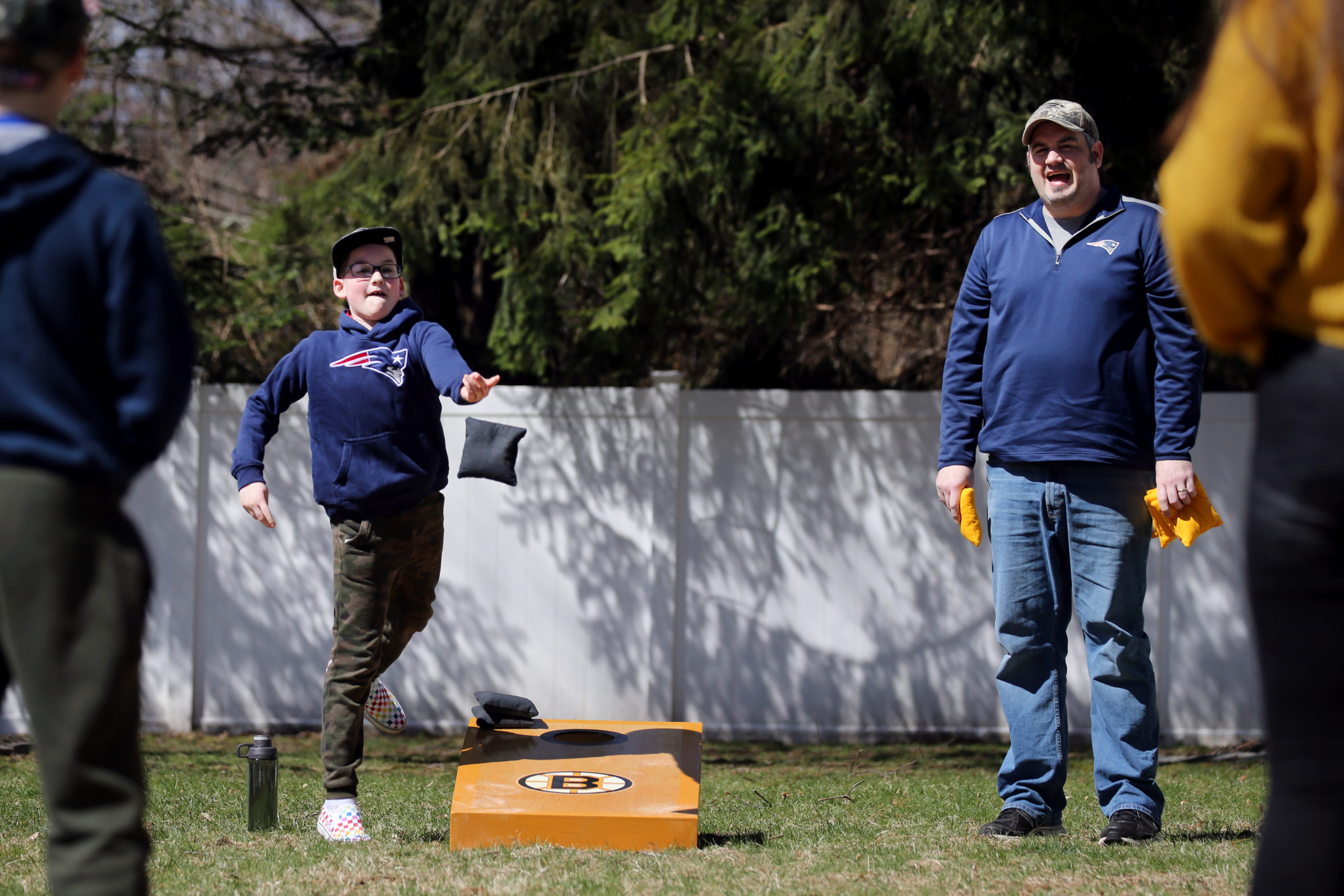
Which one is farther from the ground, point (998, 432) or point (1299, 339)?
point (1299, 339)

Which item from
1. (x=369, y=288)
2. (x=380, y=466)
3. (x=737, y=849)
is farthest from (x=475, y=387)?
(x=737, y=849)

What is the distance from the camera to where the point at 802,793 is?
5125mm

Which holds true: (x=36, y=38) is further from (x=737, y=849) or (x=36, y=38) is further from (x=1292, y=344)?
(x=737, y=849)

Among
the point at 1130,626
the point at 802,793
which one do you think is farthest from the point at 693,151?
the point at 1130,626

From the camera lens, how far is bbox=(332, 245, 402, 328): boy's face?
3791 mm

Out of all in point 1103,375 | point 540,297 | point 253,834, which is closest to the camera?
point 1103,375

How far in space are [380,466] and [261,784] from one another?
1.06m

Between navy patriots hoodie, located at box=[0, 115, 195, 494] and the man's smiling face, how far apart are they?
96.9 inches

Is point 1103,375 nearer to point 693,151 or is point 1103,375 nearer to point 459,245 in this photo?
point 693,151

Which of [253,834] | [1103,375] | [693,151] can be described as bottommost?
[253,834]

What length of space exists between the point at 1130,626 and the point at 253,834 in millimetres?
2622

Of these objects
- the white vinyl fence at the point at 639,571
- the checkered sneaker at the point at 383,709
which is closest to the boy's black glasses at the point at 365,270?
the checkered sneaker at the point at 383,709

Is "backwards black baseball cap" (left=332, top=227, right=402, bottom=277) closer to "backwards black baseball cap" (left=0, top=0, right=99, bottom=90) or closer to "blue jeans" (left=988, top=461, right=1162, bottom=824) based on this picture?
"backwards black baseball cap" (left=0, top=0, right=99, bottom=90)

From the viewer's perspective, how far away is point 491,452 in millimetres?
3771
